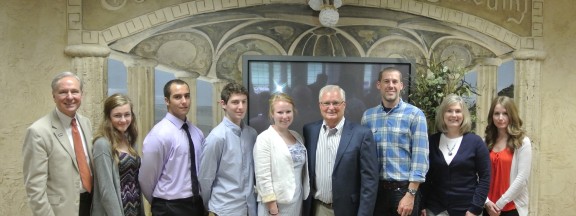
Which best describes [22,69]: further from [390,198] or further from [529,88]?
[529,88]

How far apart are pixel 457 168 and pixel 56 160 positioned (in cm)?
220

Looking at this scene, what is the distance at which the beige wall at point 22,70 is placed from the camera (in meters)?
3.85

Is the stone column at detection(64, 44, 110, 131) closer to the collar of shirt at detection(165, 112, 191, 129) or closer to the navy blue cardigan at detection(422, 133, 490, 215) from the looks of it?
the collar of shirt at detection(165, 112, 191, 129)

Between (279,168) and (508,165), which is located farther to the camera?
(508,165)

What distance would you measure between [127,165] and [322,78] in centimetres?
187

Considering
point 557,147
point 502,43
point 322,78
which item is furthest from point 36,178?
point 557,147

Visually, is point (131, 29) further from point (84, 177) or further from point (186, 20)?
point (84, 177)

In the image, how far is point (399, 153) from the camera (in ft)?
9.78

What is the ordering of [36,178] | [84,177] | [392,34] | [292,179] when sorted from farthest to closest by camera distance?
[392,34], [292,179], [84,177], [36,178]

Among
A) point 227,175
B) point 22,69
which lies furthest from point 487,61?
point 22,69

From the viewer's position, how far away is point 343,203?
287 centimetres

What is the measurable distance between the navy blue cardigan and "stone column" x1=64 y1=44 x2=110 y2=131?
8.54 ft

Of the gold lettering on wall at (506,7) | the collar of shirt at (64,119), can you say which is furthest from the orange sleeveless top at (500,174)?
the collar of shirt at (64,119)

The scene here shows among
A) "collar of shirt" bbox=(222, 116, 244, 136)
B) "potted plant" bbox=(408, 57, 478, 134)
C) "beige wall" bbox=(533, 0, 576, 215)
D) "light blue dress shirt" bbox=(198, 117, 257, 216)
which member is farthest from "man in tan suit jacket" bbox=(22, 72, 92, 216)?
"beige wall" bbox=(533, 0, 576, 215)
